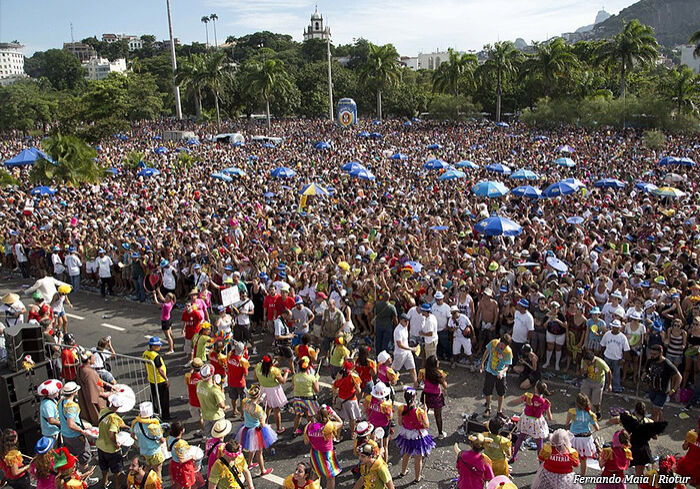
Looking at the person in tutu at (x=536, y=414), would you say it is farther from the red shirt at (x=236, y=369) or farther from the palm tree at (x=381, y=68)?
the palm tree at (x=381, y=68)

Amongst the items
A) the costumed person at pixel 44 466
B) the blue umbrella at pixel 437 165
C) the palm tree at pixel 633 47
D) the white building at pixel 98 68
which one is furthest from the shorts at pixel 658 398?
the white building at pixel 98 68

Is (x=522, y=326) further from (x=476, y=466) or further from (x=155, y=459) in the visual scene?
(x=155, y=459)

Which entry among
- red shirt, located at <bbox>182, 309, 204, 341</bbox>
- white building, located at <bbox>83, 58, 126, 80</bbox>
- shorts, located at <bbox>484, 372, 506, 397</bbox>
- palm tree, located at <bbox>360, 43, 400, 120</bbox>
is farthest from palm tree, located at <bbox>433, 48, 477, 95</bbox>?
white building, located at <bbox>83, 58, 126, 80</bbox>

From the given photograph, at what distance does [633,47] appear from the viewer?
41750mm

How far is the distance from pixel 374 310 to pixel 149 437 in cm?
474

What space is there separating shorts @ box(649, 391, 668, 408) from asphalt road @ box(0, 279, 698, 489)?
17.4 inches

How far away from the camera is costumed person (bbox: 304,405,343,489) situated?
235 inches

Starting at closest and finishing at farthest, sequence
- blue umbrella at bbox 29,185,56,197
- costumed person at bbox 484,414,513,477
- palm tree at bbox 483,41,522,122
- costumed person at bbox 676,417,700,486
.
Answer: costumed person at bbox 676,417,700,486 → costumed person at bbox 484,414,513,477 → blue umbrella at bbox 29,185,56,197 → palm tree at bbox 483,41,522,122

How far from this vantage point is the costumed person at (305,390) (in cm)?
721

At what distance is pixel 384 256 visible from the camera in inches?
493

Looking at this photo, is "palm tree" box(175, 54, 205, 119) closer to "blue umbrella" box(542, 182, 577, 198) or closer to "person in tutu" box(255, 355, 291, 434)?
"blue umbrella" box(542, 182, 577, 198)

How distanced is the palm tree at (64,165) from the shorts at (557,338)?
2207cm

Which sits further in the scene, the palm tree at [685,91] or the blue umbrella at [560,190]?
the palm tree at [685,91]

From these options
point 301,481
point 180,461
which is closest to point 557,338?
point 301,481
